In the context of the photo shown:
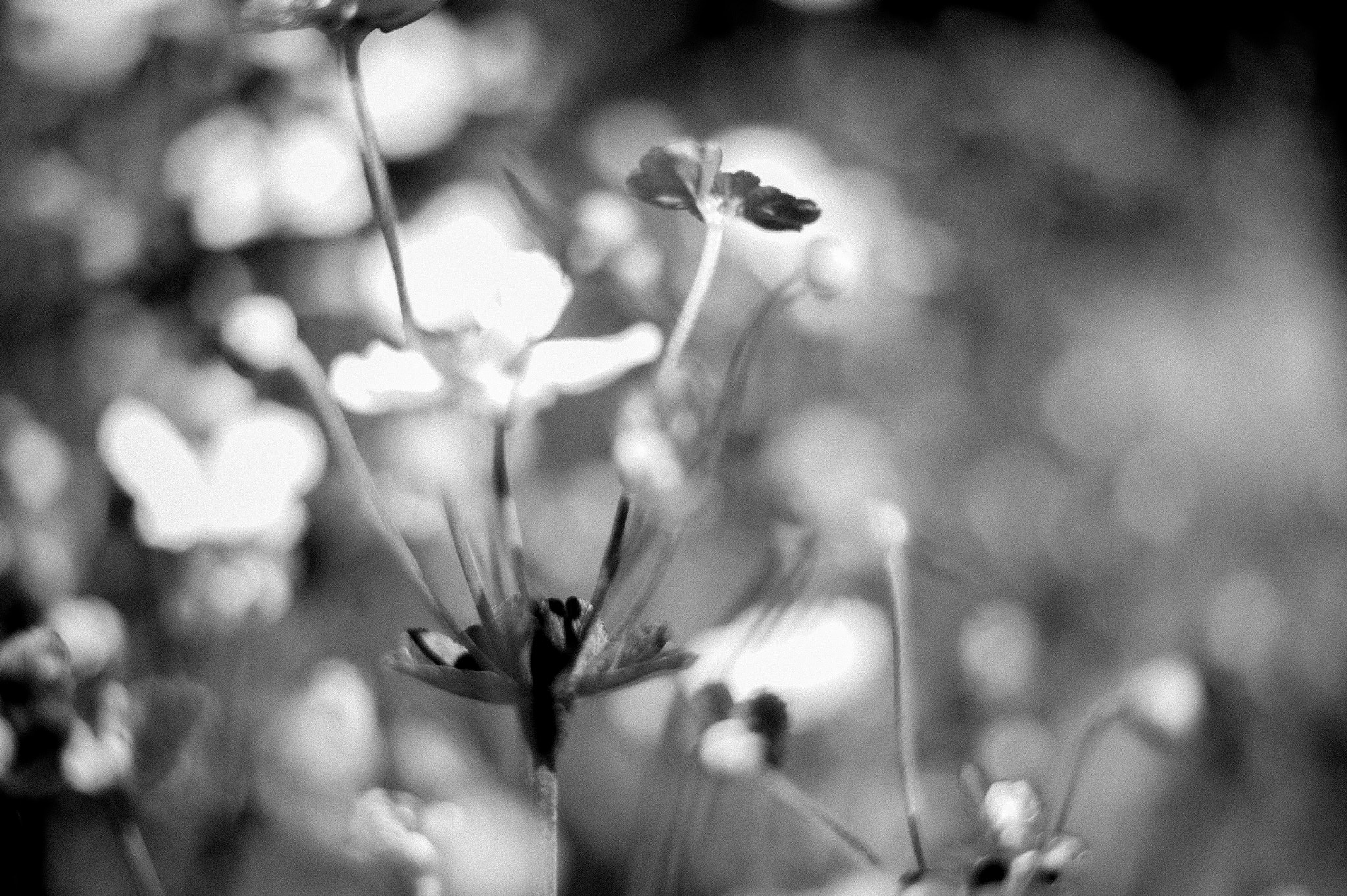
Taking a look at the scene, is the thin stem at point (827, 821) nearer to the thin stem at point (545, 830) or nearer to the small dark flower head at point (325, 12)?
the thin stem at point (545, 830)

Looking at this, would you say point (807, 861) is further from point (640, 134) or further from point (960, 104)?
point (960, 104)

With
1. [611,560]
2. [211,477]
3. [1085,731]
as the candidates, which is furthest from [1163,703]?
[211,477]

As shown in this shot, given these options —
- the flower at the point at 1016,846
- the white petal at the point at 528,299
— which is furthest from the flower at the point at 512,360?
the flower at the point at 1016,846

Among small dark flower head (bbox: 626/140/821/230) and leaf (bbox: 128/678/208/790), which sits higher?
small dark flower head (bbox: 626/140/821/230)

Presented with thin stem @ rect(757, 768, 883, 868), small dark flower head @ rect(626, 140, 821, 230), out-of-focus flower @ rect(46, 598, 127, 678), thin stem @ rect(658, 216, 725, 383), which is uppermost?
small dark flower head @ rect(626, 140, 821, 230)

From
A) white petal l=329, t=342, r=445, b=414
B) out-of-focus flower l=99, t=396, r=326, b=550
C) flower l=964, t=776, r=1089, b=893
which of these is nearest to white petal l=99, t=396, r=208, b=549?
out-of-focus flower l=99, t=396, r=326, b=550

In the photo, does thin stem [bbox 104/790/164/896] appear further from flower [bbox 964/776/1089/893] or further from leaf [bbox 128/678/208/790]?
flower [bbox 964/776/1089/893]
